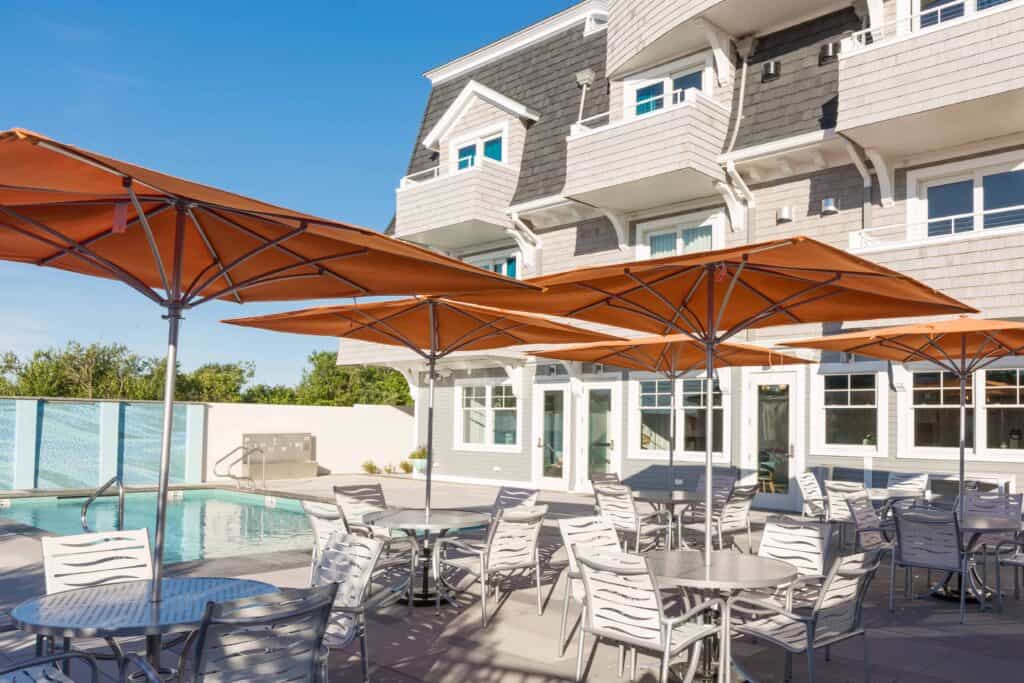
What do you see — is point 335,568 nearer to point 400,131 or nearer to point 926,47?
point 926,47

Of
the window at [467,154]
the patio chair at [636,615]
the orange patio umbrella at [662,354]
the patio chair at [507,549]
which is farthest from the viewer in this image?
the window at [467,154]

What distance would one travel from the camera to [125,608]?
376 centimetres

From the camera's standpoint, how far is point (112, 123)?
2611 centimetres

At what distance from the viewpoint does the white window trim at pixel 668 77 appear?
1450 centimetres

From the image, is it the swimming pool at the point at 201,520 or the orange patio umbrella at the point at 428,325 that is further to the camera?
the swimming pool at the point at 201,520

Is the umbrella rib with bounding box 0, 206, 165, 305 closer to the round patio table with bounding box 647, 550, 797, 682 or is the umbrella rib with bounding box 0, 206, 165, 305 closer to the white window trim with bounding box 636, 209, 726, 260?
the round patio table with bounding box 647, 550, 797, 682

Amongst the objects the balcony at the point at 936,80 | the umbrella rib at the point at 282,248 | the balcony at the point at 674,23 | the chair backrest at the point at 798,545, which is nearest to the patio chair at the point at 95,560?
the umbrella rib at the point at 282,248

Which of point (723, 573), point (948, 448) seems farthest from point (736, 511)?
point (948, 448)

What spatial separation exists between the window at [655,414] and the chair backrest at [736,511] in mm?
6422

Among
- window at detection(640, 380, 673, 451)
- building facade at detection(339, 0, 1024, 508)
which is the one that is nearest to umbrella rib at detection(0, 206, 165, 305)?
building facade at detection(339, 0, 1024, 508)

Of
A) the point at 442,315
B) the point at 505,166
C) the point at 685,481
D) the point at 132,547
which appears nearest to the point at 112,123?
the point at 505,166

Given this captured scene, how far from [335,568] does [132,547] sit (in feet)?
3.77

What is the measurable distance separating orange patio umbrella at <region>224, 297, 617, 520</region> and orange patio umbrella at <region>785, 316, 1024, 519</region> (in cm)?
277

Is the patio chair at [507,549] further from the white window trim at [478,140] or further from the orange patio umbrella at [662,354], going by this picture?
the white window trim at [478,140]
